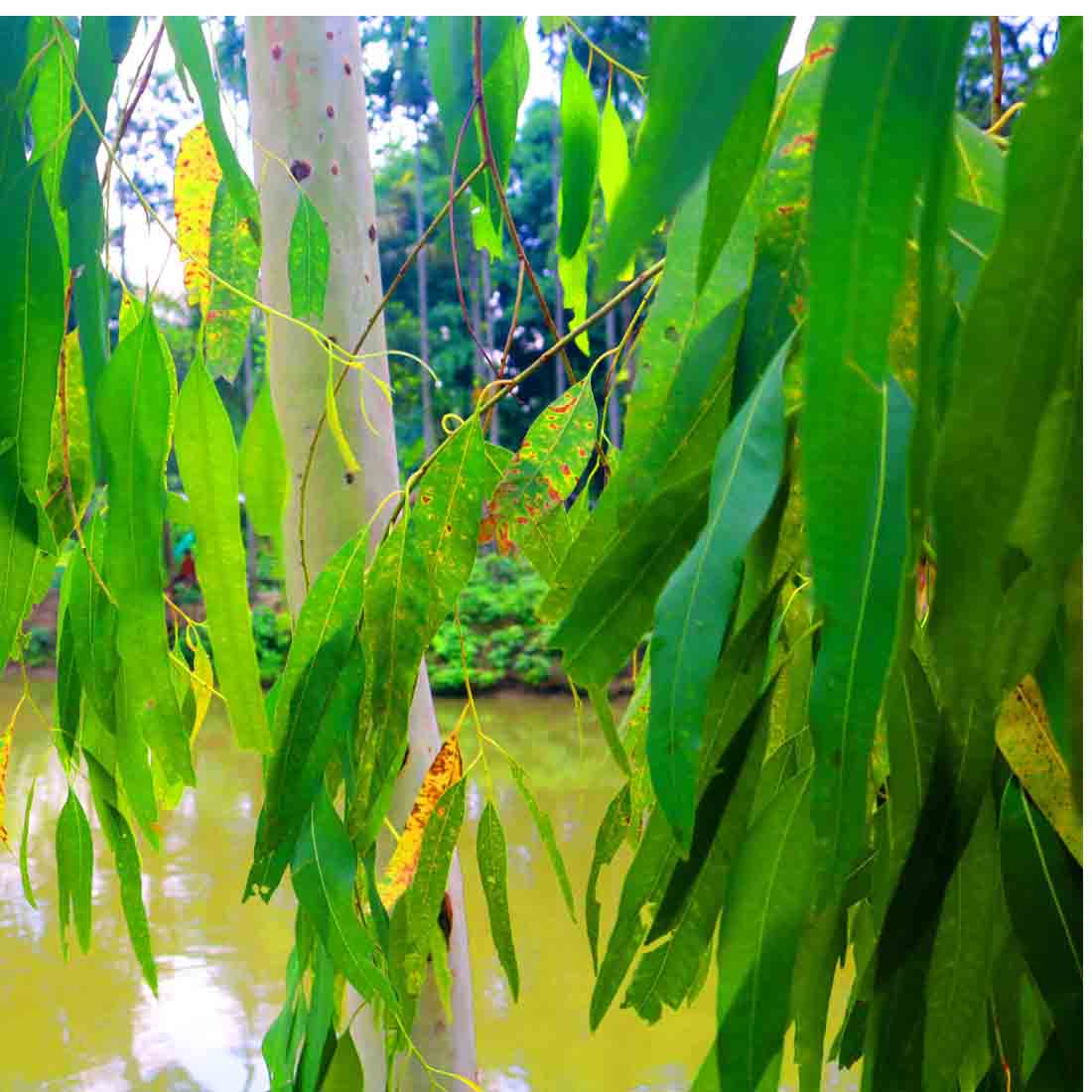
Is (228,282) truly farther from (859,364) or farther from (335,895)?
(859,364)

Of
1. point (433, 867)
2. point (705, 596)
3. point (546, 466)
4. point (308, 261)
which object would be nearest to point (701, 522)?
point (705, 596)

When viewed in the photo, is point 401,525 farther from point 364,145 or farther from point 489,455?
point 364,145

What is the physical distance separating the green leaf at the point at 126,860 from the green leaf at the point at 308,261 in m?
0.30

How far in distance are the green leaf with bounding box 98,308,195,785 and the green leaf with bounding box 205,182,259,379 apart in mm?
124

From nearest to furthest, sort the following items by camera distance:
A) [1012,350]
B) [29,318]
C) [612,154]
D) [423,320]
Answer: [1012,350]
[29,318]
[612,154]
[423,320]

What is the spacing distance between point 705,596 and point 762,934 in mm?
135

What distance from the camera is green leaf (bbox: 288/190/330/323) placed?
0.72m

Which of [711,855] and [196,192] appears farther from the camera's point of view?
[196,192]

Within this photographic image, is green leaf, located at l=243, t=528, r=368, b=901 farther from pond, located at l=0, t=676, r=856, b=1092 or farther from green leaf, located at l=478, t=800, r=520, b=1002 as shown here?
pond, located at l=0, t=676, r=856, b=1092

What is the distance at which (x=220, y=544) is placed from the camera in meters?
0.54

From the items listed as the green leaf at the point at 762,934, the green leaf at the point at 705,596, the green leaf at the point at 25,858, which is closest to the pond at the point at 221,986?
the green leaf at the point at 25,858

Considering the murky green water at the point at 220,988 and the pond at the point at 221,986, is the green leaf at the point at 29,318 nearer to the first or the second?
the pond at the point at 221,986

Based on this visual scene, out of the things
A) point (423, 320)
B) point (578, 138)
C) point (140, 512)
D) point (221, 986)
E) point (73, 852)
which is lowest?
point (221, 986)

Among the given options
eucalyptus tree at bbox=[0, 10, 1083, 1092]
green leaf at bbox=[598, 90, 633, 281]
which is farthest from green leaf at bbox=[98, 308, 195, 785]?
green leaf at bbox=[598, 90, 633, 281]
